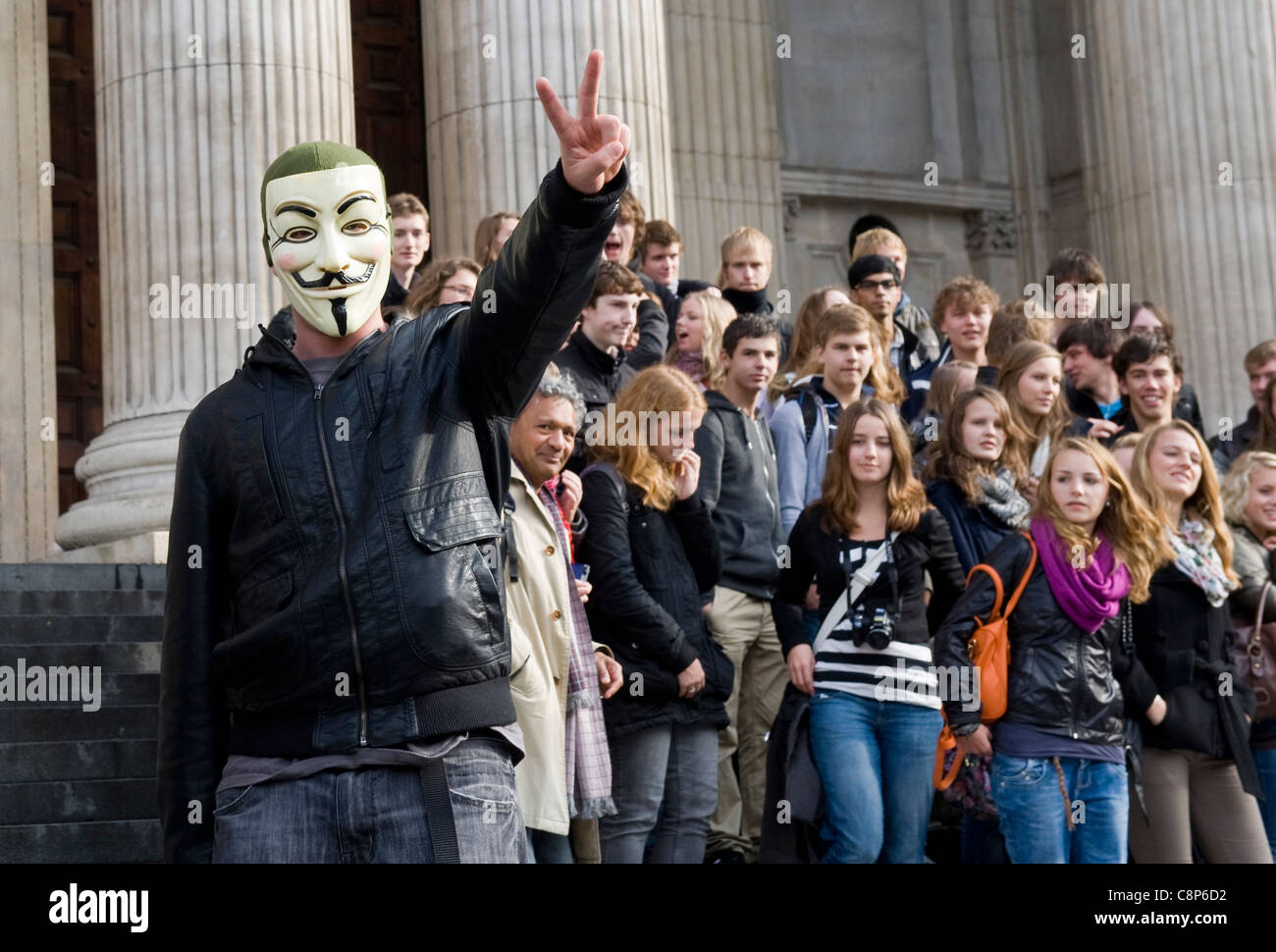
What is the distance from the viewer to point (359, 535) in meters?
4.02

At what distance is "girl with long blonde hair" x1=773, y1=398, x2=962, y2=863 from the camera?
7.76 metres

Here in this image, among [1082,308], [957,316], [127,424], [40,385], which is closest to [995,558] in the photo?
[957,316]

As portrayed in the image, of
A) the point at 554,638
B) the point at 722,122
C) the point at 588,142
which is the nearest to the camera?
the point at 588,142

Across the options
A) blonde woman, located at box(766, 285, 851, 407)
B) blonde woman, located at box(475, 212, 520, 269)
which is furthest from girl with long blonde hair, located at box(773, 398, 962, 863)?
blonde woman, located at box(475, 212, 520, 269)

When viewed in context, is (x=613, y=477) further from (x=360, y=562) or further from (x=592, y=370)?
(x=360, y=562)

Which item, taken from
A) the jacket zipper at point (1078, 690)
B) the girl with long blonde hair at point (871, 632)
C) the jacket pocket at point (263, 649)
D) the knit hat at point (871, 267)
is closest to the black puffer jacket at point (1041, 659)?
the jacket zipper at point (1078, 690)

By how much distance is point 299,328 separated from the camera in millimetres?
4410

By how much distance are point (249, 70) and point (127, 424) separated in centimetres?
198

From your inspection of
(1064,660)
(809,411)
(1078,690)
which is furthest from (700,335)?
(1078,690)

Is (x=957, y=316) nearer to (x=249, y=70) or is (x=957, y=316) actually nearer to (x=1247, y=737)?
(x=1247, y=737)

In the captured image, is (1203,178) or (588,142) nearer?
(588,142)

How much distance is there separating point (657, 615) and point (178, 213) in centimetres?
426

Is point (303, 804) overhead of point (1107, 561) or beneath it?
beneath

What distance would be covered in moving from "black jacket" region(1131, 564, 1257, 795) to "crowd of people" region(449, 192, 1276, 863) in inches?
0.5
